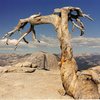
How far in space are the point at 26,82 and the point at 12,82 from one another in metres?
1.56

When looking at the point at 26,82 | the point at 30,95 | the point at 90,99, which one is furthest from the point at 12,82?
the point at 90,99

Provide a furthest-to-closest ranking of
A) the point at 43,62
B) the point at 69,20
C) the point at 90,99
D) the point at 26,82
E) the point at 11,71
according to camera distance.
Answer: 1. the point at 43,62
2. the point at 11,71
3. the point at 26,82
4. the point at 69,20
5. the point at 90,99

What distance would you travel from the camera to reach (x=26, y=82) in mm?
28469

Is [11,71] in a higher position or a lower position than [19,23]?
lower

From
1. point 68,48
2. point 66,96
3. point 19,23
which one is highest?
point 19,23

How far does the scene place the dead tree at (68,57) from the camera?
2139 centimetres

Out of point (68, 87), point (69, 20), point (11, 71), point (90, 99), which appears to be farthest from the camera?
point (11, 71)

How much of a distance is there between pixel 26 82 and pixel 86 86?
886 cm

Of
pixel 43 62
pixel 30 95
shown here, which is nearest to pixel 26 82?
pixel 30 95

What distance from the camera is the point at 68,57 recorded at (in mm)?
22359

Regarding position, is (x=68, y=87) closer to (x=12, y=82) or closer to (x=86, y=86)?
(x=86, y=86)

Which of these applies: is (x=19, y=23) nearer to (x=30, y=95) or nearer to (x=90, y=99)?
(x=30, y=95)

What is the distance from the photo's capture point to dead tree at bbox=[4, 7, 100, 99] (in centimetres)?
2139

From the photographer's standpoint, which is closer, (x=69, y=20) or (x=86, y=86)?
(x=86, y=86)
